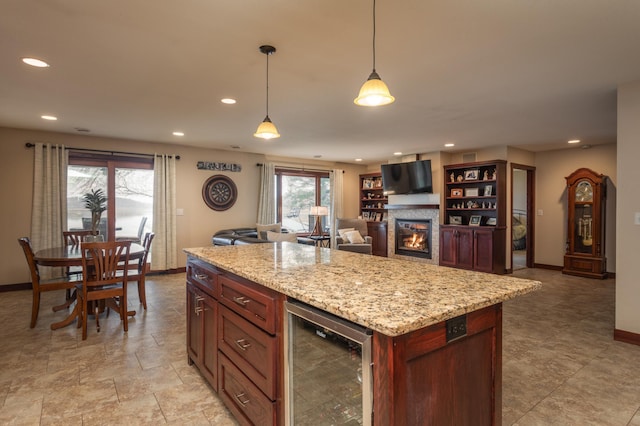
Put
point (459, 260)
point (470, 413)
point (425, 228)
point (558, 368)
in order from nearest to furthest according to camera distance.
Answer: point (470, 413), point (558, 368), point (459, 260), point (425, 228)

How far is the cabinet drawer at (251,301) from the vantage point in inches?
63.7

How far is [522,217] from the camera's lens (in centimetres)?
898

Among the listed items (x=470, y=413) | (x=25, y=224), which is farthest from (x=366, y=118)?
(x=25, y=224)

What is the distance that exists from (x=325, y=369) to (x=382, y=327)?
22.3 inches

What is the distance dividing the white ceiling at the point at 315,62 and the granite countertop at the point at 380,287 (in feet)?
5.03

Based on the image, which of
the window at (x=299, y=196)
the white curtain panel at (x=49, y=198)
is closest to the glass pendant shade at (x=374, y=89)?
the white curtain panel at (x=49, y=198)

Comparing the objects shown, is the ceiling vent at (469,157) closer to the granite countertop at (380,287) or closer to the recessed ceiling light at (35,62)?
the granite countertop at (380,287)

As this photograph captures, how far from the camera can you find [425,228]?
7602 mm

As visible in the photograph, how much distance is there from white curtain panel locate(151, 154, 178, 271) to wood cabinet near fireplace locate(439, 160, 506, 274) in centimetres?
538

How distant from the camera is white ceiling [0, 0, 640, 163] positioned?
209 cm

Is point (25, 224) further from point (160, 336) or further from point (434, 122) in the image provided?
point (434, 122)

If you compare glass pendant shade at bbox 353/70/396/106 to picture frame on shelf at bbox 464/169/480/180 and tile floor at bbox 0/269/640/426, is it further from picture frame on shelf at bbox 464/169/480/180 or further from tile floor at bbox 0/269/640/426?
picture frame on shelf at bbox 464/169/480/180

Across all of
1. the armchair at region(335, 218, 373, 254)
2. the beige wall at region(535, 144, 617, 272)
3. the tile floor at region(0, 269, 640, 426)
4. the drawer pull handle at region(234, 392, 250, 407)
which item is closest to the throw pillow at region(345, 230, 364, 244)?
the armchair at region(335, 218, 373, 254)

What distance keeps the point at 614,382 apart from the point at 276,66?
357 cm
